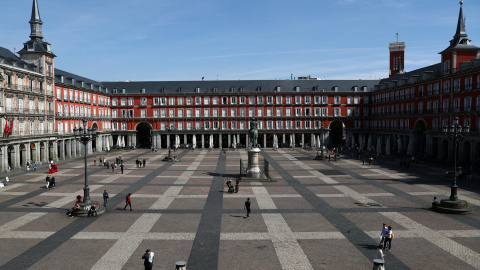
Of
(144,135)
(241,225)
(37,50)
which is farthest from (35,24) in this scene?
(241,225)

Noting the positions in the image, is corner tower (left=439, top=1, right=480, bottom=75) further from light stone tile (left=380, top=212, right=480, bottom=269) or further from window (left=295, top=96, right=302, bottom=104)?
light stone tile (left=380, top=212, right=480, bottom=269)

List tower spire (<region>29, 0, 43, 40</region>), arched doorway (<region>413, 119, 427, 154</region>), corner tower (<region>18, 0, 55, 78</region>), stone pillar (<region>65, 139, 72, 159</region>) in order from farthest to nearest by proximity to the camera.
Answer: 1. arched doorway (<region>413, 119, 427, 154</region>)
2. stone pillar (<region>65, 139, 72, 159</region>)
3. tower spire (<region>29, 0, 43, 40</region>)
4. corner tower (<region>18, 0, 55, 78</region>)

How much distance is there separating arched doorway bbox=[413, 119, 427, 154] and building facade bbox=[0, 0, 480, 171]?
0.17m

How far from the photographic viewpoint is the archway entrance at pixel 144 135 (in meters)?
84.7

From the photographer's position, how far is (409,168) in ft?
150

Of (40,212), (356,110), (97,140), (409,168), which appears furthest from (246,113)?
(40,212)

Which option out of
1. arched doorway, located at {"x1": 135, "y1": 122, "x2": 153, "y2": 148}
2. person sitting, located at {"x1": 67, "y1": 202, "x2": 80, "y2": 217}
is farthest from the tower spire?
person sitting, located at {"x1": 67, "y1": 202, "x2": 80, "y2": 217}

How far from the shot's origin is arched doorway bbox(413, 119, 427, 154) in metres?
61.7

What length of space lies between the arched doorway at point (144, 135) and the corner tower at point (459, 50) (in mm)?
64966

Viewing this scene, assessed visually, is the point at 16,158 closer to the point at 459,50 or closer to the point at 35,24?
the point at 35,24

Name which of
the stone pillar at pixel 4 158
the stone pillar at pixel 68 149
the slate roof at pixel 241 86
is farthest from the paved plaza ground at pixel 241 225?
the slate roof at pixel 241 86

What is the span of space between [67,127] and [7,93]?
676 inches

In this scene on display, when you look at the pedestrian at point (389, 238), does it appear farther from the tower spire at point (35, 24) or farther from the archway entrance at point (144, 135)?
the archway entrance at point (144, 135)

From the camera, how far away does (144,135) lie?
284 feet
